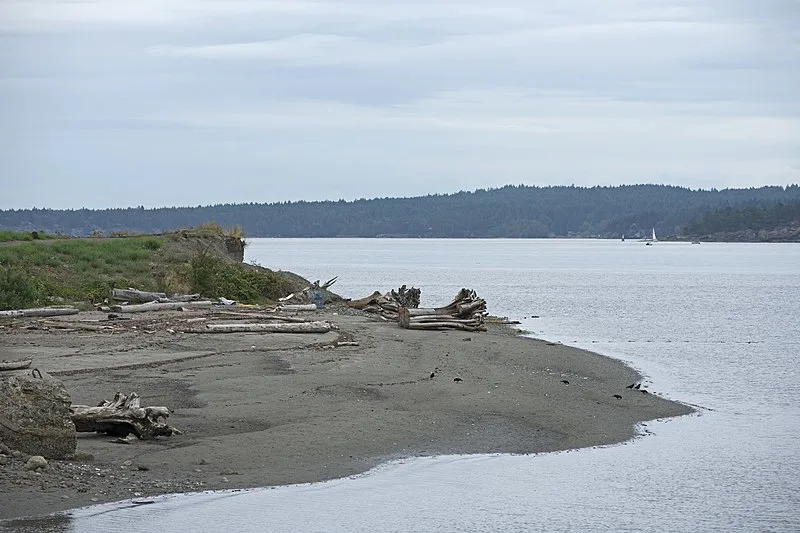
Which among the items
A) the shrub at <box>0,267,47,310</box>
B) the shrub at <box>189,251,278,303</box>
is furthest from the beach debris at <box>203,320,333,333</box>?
the shrub at <box>189,251,278,303</box>

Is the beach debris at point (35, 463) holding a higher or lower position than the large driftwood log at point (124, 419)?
lower

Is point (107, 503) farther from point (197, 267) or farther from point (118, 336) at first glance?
point (197, 267)

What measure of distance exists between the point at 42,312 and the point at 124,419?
12318mm

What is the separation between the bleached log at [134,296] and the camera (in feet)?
87.8

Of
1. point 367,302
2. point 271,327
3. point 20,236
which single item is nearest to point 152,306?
point 271,327

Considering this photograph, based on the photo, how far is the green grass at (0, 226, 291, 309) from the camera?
27.4 m

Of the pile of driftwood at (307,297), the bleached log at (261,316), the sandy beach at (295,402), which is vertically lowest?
the sandy beach at (295,402)

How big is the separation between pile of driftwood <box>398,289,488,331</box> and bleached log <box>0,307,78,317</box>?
761 cm

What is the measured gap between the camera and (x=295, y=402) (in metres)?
14.6

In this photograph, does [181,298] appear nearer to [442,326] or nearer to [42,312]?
[42,312]

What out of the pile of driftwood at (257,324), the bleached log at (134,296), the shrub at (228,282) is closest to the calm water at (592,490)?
the pile of driftwood at (257,324)

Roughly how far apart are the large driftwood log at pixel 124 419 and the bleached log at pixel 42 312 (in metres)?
11.6

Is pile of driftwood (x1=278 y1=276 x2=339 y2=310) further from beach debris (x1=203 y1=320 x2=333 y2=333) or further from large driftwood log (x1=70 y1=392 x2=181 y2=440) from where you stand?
large driftwood log (x1=70 y1=392 x2=181 y2=440)

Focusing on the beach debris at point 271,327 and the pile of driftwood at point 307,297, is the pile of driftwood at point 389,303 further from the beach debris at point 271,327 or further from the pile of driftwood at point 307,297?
the beach debris at point 271,327
